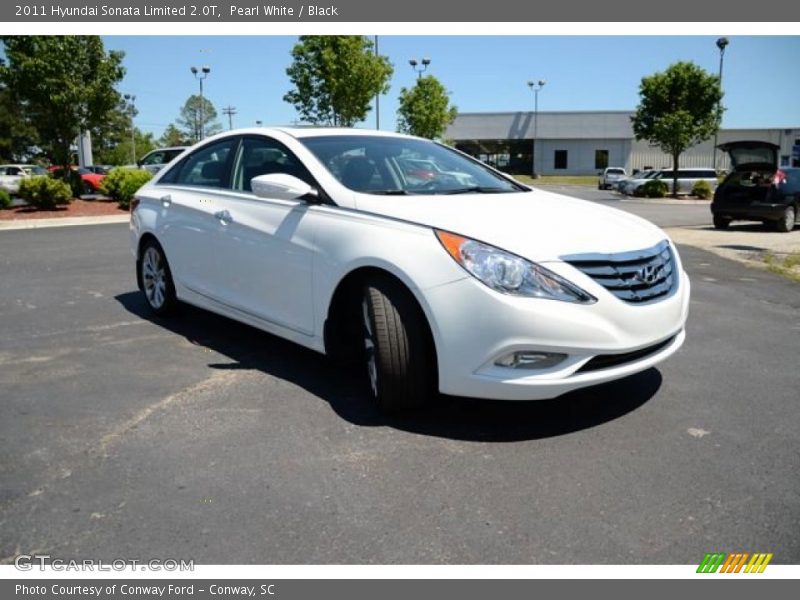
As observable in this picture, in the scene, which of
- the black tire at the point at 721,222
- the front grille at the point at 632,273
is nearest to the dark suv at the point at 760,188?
the black tire at the point at 721,222

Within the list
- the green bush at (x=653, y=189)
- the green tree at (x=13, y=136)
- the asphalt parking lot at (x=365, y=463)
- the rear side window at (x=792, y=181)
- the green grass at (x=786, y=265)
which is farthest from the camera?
the green tree at (x=13, y=136)

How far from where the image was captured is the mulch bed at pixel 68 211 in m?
16.7

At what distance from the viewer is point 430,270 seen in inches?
134

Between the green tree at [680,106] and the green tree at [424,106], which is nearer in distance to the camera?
the green tree at [680,106]

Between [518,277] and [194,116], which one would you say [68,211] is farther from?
[194,116]

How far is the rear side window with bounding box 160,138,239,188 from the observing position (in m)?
5.11

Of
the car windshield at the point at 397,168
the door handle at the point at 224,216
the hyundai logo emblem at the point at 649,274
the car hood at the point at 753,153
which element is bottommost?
the hyundai logo emblem at the point at 649,274

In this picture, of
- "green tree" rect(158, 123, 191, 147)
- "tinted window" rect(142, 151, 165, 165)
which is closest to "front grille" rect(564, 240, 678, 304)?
"tinted window" rect(142, 151, 165, 165)

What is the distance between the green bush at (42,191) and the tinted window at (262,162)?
48.0ft

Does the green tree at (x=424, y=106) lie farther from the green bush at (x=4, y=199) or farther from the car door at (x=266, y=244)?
the car door at (x=266, y=244)

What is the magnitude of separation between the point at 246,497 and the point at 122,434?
3.43 ft

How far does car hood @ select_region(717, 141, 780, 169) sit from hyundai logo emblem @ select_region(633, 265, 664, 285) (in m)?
12.2

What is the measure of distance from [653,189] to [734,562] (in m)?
31.9
